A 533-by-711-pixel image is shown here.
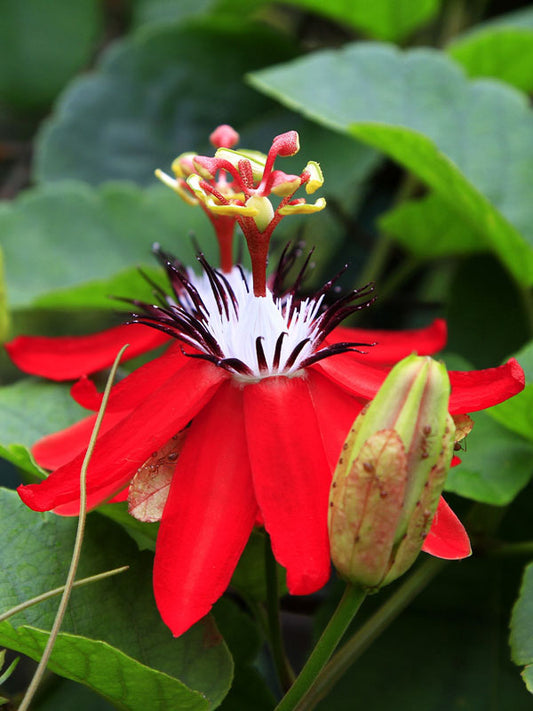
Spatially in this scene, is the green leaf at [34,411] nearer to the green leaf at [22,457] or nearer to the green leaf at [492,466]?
the green leaf at [22,457]

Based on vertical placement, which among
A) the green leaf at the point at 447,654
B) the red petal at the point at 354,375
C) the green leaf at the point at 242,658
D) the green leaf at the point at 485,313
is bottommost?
the green leaf at the point at 447,654

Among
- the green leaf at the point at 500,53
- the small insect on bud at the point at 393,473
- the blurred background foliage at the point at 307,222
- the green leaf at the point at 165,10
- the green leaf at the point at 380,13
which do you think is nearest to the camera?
the small insect on bud at the point at 393,473

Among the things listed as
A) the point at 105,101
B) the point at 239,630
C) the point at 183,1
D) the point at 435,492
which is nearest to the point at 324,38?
the point at 183,1

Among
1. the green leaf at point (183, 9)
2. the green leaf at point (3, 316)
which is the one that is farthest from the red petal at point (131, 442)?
the green leaf at point (183, 9)

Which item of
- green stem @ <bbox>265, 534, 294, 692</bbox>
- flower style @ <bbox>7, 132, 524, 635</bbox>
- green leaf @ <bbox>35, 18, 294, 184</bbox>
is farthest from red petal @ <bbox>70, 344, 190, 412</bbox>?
green leaf @ <bbox>35, 18, 294, 184</bbox>

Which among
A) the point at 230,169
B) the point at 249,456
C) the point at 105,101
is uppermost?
the point at 230,169

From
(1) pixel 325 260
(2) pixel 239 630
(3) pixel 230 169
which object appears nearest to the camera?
(3) pixel 230 169

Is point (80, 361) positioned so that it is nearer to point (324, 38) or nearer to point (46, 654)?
point (46, 654)
